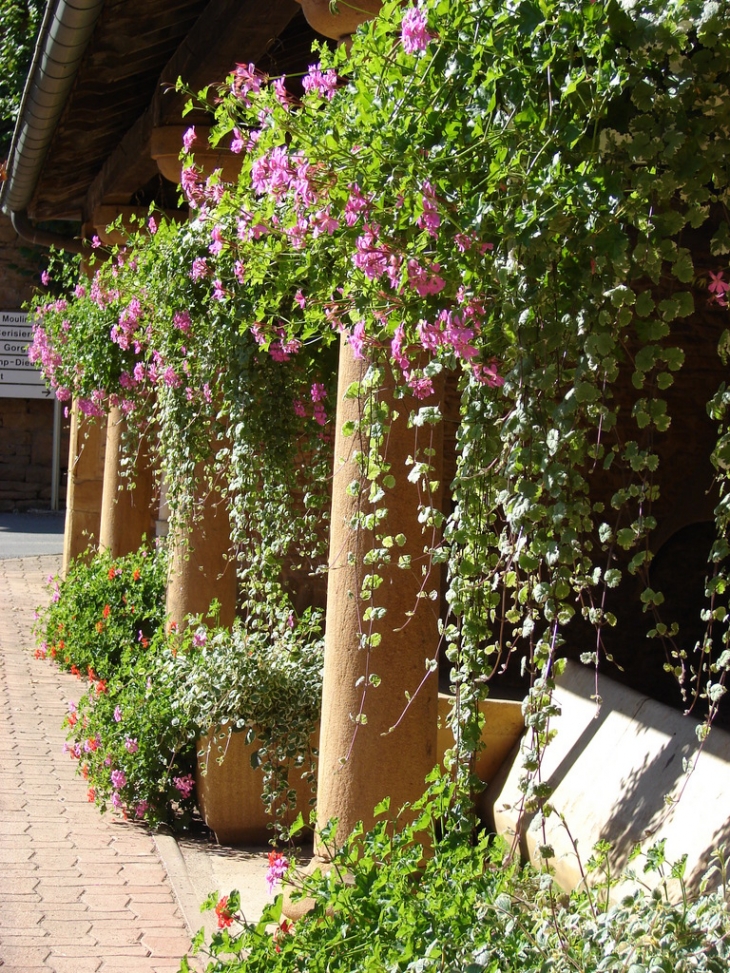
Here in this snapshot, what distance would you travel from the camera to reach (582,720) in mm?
4094

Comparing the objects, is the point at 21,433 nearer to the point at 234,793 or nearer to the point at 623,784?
the point at 234,793

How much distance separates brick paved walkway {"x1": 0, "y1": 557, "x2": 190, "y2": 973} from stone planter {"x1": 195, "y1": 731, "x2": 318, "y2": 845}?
294 millimetres

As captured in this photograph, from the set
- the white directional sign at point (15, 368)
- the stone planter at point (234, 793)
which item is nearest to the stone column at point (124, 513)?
the stone planter at point (234, 793)

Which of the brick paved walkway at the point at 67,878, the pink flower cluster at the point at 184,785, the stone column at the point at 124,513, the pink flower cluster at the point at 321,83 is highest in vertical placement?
the pink flower cluster at the point at 321,83

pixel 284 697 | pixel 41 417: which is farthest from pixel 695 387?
pixel 41 417

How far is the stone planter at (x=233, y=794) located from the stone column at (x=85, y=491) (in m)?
6.56

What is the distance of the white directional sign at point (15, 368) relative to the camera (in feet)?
69.1

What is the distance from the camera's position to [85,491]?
11.4 m

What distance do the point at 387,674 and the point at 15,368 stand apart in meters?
19.0

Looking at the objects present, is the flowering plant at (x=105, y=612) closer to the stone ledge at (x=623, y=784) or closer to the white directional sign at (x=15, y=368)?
the stone ledge at (x=623, y=784)

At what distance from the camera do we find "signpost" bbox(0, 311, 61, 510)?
21.0 metres

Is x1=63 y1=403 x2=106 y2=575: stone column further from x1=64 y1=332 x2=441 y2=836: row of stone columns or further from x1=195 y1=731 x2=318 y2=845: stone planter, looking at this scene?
x1=64 y1=332 x2=441 y2=836: row of stone columns

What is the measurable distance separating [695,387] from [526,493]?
764cm

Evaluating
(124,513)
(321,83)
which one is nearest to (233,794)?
(321,83)
